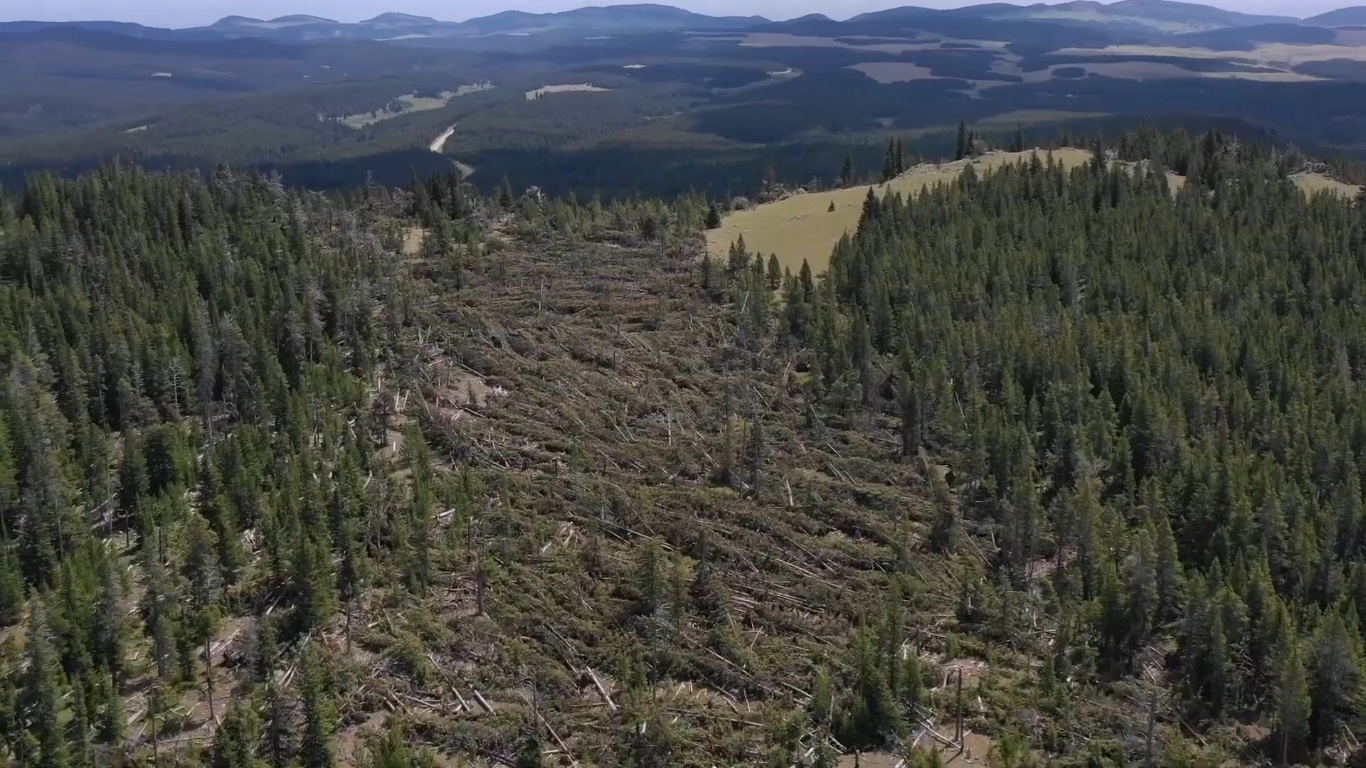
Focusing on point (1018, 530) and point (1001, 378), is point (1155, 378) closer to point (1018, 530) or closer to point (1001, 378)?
point (1001, 378)

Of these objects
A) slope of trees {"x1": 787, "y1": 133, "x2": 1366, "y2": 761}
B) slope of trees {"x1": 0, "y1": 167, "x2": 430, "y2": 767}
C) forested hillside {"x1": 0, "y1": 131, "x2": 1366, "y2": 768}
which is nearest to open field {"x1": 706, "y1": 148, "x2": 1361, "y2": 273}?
slope of trees {"x1": 787, "y1": 133, "x2": 1366, "y2": 761}

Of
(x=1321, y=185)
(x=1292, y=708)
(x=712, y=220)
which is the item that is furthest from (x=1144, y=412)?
(x=1321, y=185)

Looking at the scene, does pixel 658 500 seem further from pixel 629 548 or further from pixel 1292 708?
pixel 1292 708

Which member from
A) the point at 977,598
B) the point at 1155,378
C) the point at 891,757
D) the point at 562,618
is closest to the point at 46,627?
the point at 562,618

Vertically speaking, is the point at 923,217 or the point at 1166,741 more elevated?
the point at 923,217

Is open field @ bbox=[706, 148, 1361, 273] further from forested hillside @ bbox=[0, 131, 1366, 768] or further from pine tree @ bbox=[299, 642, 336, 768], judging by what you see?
pine tree @ bbox=[299, 642, 336, 768]

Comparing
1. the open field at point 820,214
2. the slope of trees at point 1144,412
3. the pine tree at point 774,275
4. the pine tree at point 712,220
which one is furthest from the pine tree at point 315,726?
the pine tree at point 712,220
